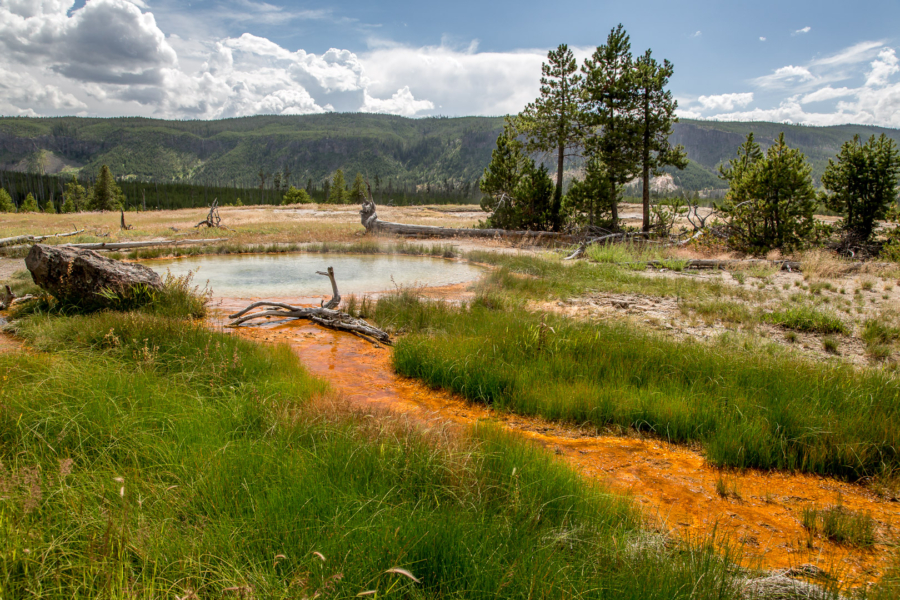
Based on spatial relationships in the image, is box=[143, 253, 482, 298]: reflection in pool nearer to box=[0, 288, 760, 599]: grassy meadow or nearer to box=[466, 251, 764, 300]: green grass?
box=[466, 251, 764, 300]: green grass

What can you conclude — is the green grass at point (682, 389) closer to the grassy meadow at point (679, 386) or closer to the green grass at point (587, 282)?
the grassy meadow at point (679, 386)

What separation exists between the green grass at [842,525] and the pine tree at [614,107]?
69.5 feet

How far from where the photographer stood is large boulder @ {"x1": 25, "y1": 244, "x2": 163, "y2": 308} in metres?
7.50

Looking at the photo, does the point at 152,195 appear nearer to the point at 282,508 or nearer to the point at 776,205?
the point at 776,205

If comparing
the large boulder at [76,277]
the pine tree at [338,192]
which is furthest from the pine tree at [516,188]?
the pine tree at [338,192]

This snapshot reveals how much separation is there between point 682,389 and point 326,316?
18.9 ft

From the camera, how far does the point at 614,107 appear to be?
21734mm

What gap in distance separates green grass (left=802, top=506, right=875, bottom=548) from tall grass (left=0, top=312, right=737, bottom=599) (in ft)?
4.40

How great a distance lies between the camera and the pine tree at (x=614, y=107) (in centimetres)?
2128

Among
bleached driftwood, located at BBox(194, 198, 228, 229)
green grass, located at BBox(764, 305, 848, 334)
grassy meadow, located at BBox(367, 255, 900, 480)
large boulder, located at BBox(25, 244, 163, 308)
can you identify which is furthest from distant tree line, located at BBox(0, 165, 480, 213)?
grassy meadow, located at BBox(367, 255, 900, 480)

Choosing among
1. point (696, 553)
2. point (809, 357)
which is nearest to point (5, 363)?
point (696, 553)

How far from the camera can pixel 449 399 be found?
541 cm

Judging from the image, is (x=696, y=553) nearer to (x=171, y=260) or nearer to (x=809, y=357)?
(x=809, y=357)

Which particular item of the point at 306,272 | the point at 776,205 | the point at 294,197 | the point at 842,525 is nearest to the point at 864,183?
the point at 776,205
